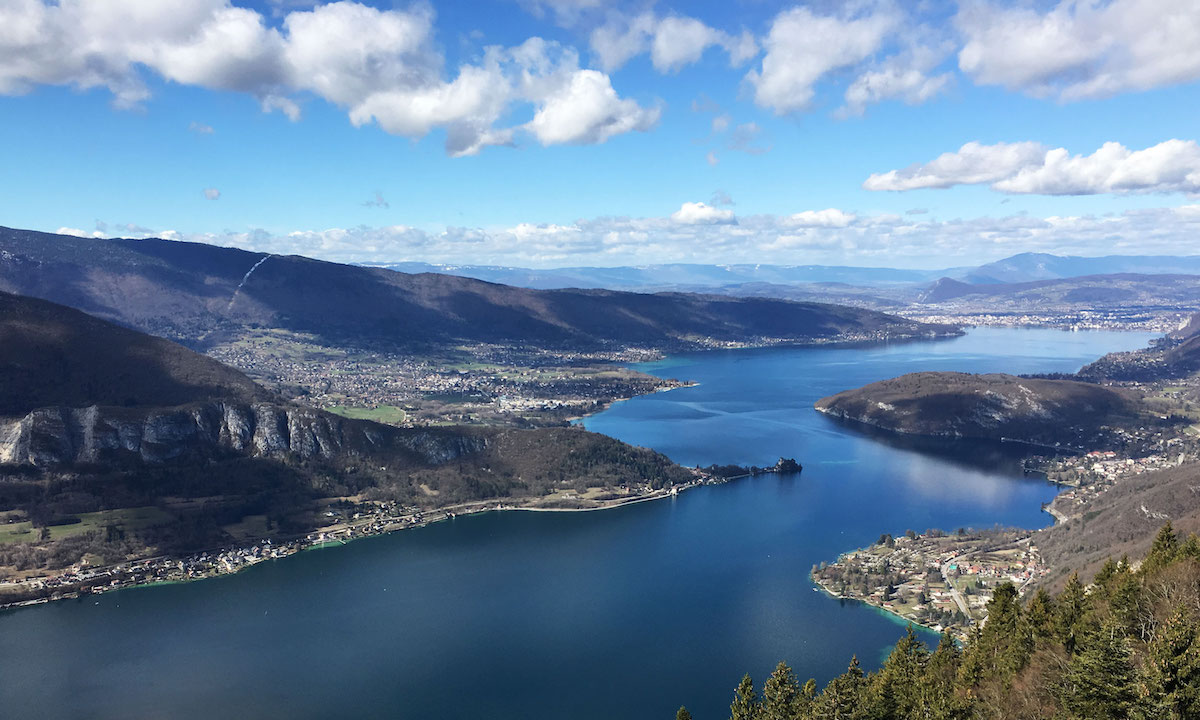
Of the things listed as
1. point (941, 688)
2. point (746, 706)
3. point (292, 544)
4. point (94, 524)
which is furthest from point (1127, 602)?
point (94, 524)

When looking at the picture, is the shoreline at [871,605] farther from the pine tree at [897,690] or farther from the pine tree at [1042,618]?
the pine tree at [897,690]

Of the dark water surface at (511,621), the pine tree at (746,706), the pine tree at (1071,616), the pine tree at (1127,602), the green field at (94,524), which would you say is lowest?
the dark water surface at (511,621)

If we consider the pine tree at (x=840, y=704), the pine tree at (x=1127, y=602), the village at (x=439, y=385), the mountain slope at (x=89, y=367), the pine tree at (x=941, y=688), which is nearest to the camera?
the pine tree at (x=941, y=688)

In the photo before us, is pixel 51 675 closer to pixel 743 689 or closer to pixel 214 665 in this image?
pixel 214 665

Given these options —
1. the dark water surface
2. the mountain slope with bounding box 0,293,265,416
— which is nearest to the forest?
the dark water surface

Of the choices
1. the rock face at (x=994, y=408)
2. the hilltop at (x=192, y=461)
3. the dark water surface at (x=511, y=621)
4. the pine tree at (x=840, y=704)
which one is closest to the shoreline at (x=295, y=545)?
the hilltop at (x=192, y=461)
